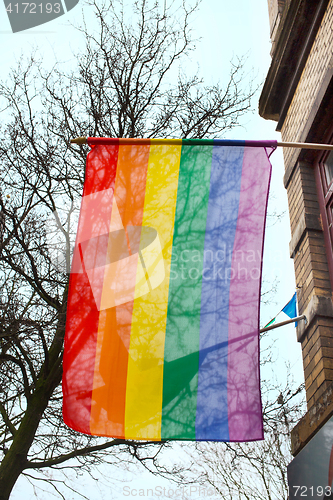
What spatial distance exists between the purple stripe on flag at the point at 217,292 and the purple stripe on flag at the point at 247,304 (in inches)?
2.0

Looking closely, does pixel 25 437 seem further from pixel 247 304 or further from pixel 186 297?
pixel 247 304

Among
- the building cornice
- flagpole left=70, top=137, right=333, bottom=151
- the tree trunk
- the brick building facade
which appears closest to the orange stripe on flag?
flagpole left=70, top=137, right=333, bottom=151

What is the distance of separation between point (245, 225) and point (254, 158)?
27.7 inches

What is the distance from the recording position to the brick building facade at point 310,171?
169 inches

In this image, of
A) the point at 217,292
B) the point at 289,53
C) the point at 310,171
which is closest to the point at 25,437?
the point at 217,292

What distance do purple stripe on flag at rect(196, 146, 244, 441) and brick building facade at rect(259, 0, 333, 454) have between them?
1.18 m

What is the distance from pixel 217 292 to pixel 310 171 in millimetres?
2944

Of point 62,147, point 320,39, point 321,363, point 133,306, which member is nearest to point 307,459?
point 321,363

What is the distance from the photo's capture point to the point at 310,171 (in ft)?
18.2

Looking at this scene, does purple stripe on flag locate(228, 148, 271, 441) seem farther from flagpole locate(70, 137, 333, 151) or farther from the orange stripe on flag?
the orange stripe on flag

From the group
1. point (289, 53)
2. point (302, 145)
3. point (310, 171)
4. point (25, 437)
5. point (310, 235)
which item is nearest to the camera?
point (302, 145)

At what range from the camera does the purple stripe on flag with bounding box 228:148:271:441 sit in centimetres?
309

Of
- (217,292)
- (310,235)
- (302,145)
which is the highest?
(310,235)

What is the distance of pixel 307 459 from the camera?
12.5ft
